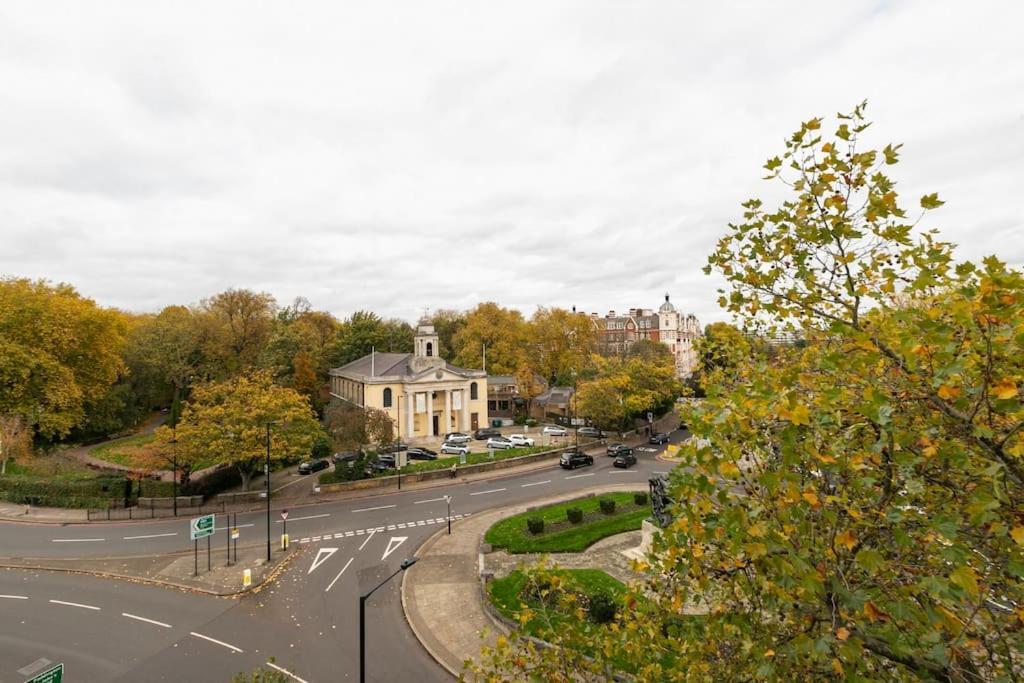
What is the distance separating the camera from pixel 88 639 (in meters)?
15.1

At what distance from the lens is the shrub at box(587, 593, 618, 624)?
14.9 meters

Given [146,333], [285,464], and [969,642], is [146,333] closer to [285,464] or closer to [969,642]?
[285,464]


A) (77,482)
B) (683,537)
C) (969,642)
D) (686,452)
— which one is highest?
(686,452)

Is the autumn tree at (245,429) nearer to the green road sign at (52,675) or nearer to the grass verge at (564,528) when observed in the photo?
the grass verge at (564,528)

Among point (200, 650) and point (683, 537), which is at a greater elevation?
point (683, 537)

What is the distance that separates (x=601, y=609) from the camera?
15.0 meters

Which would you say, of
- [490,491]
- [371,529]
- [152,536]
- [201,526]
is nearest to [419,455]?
[490,491]

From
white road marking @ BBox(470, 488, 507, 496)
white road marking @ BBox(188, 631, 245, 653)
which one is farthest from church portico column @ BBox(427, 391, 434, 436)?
white road marking @ BBox(188, 631, 245, 653)

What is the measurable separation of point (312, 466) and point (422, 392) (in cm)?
1315

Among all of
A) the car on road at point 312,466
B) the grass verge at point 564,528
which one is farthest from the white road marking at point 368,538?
the car on road at point 312,466

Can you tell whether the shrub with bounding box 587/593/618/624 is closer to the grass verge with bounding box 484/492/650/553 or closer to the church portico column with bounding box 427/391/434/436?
the grass verge with bounding box 484/492/650/553

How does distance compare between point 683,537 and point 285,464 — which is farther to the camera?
point 285,464

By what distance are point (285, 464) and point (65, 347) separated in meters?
19.5

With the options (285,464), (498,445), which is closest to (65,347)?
(285,464)
